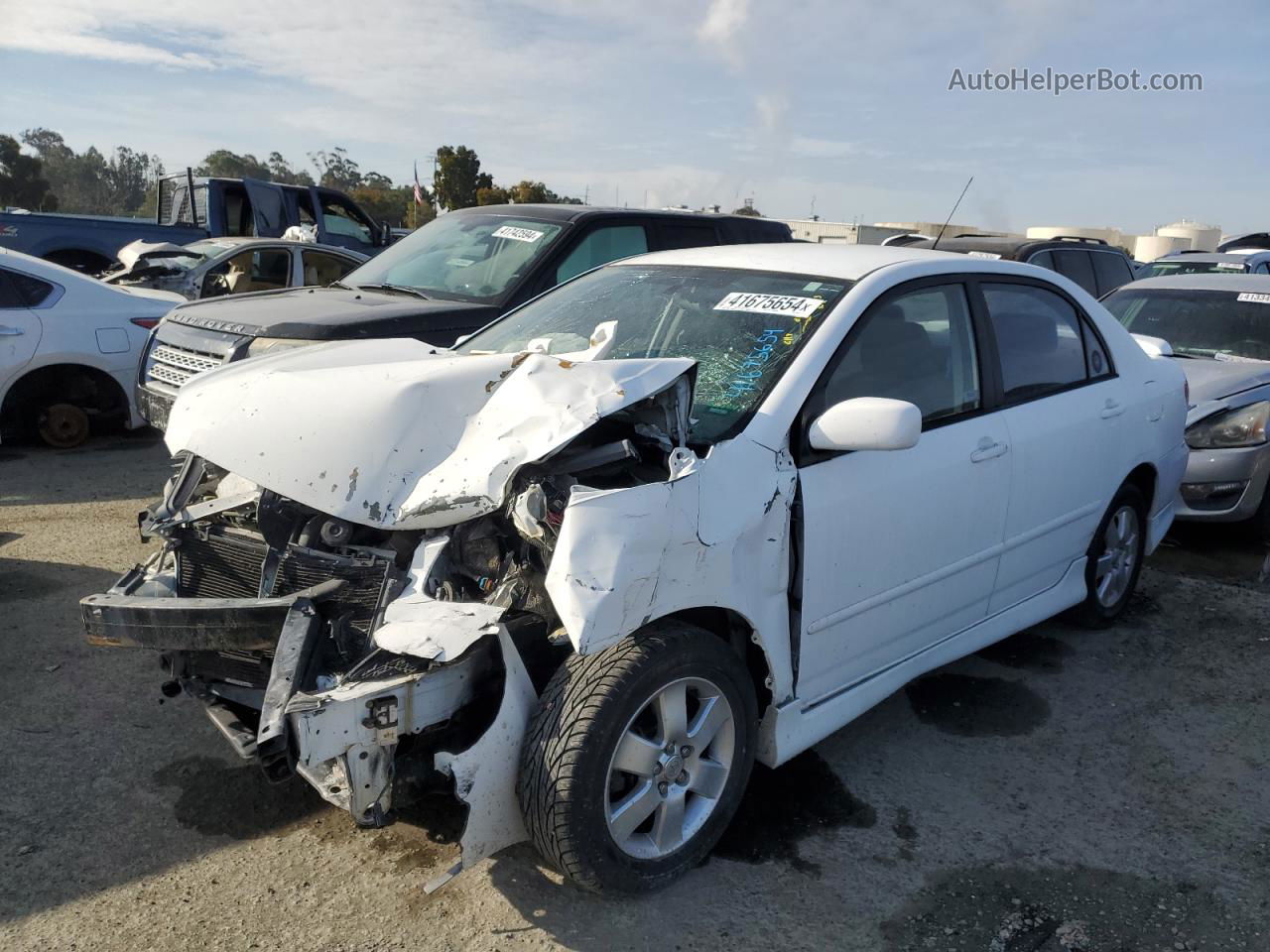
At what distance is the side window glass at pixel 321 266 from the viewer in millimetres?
11266

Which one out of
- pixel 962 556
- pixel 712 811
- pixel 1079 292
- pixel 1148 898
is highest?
pixel 1079 292

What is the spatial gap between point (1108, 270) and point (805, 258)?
29.5ft

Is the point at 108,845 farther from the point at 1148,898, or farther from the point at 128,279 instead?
the point at 128,279

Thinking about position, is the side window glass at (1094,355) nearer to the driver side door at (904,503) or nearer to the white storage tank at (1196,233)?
the driver side door at (904,503)

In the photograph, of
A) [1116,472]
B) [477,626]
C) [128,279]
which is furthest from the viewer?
[128,279]

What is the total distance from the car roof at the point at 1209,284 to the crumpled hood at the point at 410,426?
20.3 ft

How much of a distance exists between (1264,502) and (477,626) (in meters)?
5.60

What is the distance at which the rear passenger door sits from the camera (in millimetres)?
3916

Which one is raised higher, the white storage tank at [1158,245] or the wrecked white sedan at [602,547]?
the white storage tank at [1158,245]

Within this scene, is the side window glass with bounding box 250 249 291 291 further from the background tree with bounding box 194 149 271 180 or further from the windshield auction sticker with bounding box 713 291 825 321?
the background tree with bounding box 194 149 271 180

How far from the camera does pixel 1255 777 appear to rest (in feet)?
12.0

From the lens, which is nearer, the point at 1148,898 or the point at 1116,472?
the point at 1148,898

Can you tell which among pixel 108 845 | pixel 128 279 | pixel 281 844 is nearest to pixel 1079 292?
pixel 281 844

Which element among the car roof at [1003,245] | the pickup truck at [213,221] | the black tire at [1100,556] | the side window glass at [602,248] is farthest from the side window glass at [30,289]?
the car roof at [1003,245]
